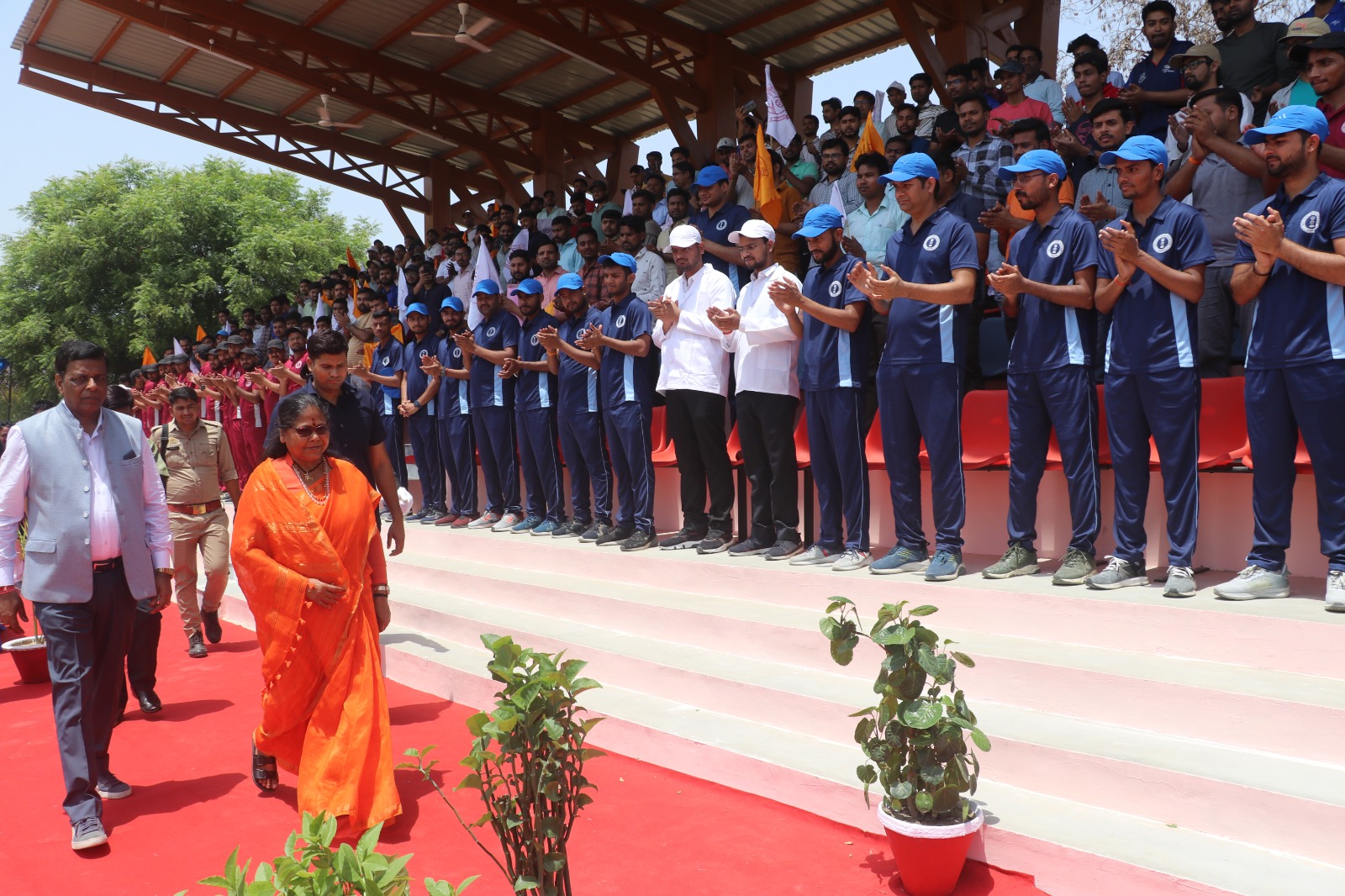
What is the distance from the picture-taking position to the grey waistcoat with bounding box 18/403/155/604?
13.3 ft

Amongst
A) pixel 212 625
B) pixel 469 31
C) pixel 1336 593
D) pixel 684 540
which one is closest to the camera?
pixel 1336 593

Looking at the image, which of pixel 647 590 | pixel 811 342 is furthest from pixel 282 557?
pixel 811 342

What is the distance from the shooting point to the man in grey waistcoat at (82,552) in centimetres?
400

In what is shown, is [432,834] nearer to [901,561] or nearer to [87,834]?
[87,834]

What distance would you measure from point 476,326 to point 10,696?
4433mm

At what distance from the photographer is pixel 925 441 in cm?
542

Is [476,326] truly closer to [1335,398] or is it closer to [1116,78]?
[1116,78]

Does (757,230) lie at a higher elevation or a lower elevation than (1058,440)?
higher

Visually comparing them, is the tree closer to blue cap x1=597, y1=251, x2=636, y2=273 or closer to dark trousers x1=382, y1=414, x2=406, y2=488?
dark trousers x1=382, y1=414, x2=406, y2=488

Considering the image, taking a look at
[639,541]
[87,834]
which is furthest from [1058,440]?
[87,834]

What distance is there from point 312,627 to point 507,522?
4784mm

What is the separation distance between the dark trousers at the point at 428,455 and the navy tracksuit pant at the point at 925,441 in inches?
214

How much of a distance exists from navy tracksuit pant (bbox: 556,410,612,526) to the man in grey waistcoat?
369 centimetres

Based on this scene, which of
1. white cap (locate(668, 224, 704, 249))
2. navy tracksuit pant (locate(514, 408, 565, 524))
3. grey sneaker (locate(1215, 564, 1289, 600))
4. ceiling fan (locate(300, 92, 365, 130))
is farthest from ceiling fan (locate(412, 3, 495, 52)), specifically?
grey sneaker (locate(1215, 564, 1289, 600))
